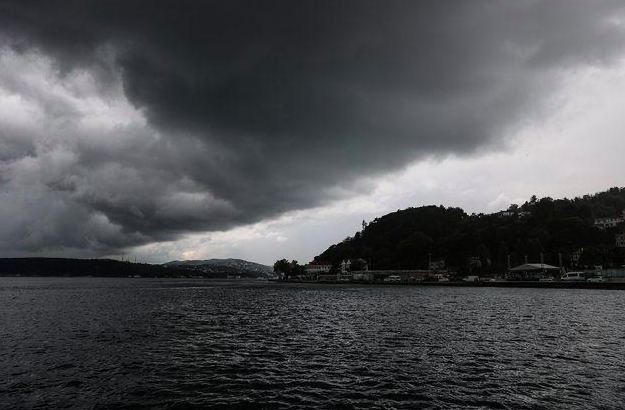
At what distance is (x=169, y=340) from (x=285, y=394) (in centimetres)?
2220

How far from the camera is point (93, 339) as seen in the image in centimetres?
4147

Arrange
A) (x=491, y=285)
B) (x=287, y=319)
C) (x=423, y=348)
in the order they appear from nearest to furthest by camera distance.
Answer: (x=423, y=348)
(x=287, y=319)
(x=491, y=285)

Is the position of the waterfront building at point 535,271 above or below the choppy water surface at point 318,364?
above

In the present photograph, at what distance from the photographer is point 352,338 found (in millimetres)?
40594

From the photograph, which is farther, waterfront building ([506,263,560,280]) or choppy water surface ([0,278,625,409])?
waterfront building ([506,263,560,280])

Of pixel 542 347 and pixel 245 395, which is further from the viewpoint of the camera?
pixel 542 347

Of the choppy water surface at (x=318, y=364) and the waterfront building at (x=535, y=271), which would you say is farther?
the waterfront building at (x=535, y=271)

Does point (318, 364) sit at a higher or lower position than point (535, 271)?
lower

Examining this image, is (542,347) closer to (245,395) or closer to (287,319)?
(245,395)

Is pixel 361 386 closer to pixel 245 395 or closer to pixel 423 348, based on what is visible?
pixel 245 395

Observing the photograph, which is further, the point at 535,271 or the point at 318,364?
the point at 535,271

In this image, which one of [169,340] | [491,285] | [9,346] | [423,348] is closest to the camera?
[423,348]

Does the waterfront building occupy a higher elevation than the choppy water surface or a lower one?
higher

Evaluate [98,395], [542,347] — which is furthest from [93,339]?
[542,347]
